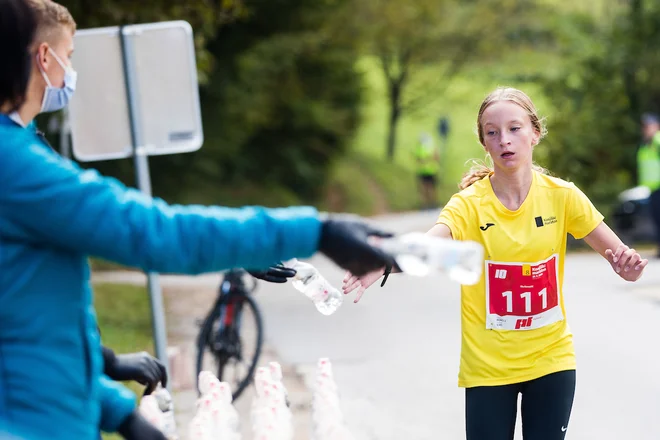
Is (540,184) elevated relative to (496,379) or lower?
elevated

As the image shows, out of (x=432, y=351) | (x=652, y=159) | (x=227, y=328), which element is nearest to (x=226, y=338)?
(x=227, y=328)

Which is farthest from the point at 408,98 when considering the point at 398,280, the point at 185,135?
the point at 185,135

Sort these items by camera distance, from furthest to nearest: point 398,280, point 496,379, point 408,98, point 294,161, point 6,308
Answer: point 408,98, point 294,161, point 398,280, point 496,379, point 6,308

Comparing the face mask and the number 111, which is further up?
the face mask

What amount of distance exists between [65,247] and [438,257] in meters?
0.65

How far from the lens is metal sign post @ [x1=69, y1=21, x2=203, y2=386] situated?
6.29m

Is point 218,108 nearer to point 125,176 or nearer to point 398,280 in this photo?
point 125,176

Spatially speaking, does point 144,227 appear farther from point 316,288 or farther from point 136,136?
point 136,136

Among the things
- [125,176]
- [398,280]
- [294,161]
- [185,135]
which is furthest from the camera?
[294,161]

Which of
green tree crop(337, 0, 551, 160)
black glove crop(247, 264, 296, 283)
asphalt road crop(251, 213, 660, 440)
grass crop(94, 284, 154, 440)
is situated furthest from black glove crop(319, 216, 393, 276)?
green tree crop(337, 0, 551, 160)

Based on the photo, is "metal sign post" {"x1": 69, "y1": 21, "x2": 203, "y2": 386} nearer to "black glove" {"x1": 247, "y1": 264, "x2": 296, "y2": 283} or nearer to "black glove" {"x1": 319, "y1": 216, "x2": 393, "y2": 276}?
"black glove" {"x1": 247, "y1": 264, "x2": 296, "y2": 283}

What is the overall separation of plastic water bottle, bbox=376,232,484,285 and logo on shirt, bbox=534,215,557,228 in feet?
6.51

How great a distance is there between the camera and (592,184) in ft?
68.8

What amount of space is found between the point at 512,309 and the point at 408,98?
36.8 metres
